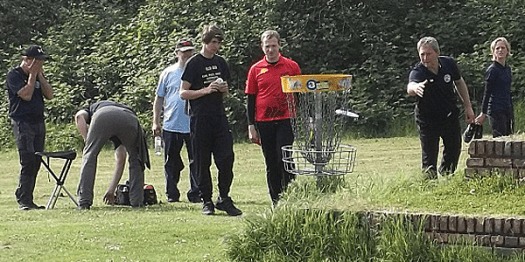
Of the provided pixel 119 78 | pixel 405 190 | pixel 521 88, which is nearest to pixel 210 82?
pixel 405 190

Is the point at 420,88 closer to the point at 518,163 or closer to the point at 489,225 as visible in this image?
the point at 518,163

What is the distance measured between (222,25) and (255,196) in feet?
37.4

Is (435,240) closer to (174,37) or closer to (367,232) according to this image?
(367,232)

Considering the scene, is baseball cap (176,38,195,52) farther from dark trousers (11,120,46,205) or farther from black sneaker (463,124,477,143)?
black sneaker (463,124,477,143)

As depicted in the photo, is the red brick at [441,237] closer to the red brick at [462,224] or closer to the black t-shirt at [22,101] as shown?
the red brick at [462,224]

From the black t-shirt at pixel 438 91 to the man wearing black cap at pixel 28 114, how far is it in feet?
14.3

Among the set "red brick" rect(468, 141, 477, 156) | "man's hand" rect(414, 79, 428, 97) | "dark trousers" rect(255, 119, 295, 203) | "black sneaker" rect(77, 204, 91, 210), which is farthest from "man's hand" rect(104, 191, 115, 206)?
"red brick" rect(468, 141, 477, 156)

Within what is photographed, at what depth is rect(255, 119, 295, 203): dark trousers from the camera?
1105 cm

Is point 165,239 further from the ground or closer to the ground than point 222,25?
closer to the ground

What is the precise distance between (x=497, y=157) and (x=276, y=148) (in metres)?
3.21

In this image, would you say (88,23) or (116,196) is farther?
(88,23)

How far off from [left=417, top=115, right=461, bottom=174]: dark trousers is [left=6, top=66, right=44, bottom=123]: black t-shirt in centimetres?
442

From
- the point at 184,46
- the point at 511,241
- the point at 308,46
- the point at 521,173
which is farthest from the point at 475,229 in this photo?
the point at 308,46

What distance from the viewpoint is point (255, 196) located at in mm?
13266
